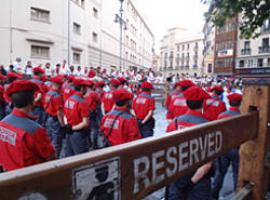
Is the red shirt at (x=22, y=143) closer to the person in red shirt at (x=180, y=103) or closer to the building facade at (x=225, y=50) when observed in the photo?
the person in red shirt at (x=180, y=103)

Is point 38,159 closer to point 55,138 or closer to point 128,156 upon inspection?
point 128,156

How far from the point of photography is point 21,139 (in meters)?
2.36

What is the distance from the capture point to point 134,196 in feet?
3.55

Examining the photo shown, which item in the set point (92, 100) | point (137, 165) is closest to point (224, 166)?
point (137, 165)

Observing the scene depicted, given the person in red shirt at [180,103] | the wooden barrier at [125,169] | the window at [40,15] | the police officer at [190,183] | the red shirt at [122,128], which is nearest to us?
the wooden barrier at [125,169]

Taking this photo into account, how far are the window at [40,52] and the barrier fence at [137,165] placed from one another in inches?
947

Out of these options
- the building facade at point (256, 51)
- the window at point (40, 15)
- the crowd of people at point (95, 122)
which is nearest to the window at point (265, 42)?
the building facade at point (256, 51)

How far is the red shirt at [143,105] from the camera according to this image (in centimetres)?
621

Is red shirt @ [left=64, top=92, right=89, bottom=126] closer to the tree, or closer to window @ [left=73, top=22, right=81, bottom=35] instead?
the tree

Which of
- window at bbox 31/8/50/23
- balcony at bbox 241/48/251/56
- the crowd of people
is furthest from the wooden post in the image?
balcony at bbox 241/48/251/56

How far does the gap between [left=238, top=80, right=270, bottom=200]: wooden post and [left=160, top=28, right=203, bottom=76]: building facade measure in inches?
3156

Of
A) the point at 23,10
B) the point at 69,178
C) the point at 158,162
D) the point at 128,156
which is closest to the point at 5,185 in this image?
the point at 69,178

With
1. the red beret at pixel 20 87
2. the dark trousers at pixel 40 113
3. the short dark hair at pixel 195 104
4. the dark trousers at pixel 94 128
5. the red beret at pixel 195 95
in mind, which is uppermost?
the red beret at pixel 20 87

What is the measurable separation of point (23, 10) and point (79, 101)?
21.3 meters
